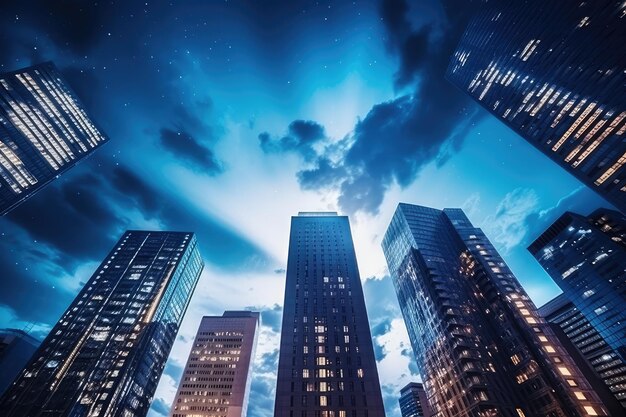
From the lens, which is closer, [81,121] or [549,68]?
[549,68]

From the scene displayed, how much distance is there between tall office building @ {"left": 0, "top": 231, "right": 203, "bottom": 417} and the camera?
8850 cm

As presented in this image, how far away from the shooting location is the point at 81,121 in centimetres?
13562

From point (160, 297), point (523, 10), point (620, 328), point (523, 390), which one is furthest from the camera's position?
point (160, 297)

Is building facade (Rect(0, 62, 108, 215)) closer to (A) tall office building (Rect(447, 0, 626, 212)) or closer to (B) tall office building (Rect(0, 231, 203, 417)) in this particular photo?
(B) tall office building (Rect(0, 231, 203, 417))

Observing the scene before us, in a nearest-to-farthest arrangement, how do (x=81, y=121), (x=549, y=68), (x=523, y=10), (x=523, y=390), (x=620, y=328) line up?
1. (x=523, y=390)
2. (x=620, y=328)
3. (x=549, y=68)
4. (x=523, y=10)
5. (x=81, y=121)

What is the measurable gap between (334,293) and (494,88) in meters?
101

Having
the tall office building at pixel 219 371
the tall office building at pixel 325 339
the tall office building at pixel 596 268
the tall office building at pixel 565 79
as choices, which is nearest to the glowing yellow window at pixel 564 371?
the tall office building at pixel 596 268

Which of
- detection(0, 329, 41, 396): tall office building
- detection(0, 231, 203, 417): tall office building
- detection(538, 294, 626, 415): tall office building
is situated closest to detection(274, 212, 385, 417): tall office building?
detection(0, 231, 203, 417): tall office building

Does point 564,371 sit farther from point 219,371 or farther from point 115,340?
point 219,371

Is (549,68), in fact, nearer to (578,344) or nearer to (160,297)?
(578,344)

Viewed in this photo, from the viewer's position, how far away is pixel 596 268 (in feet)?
306

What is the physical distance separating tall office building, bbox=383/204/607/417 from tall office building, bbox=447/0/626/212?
42.7 metres

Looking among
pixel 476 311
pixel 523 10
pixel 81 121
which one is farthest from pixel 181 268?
pixel 523 10

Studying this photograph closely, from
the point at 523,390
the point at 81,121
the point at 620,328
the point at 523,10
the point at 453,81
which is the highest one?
the point at 453,81
